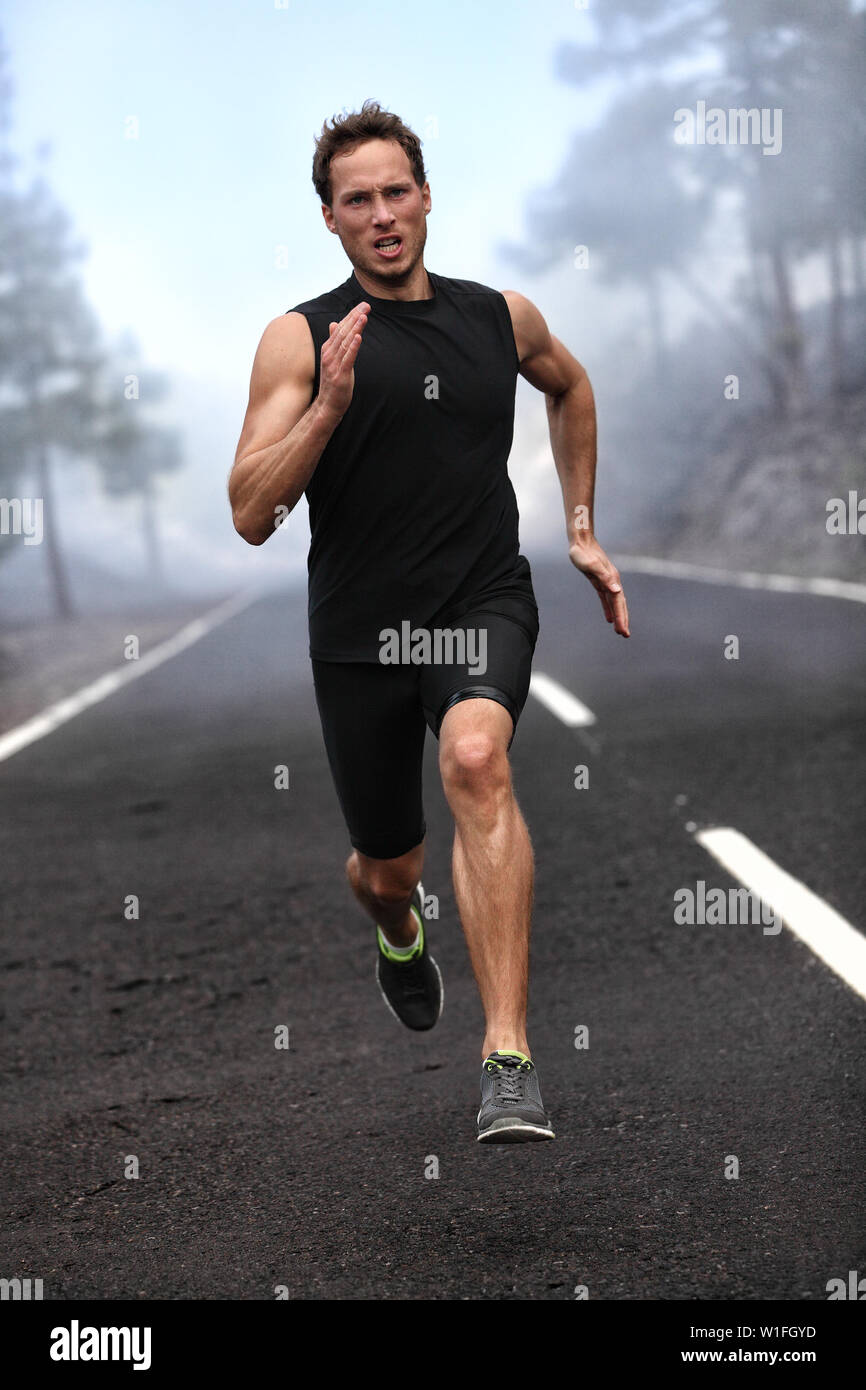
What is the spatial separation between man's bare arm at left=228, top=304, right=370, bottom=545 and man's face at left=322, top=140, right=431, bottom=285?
302mm

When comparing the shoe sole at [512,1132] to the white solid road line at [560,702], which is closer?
the shoe sole at [512,1132]

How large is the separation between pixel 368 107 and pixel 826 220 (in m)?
39.7

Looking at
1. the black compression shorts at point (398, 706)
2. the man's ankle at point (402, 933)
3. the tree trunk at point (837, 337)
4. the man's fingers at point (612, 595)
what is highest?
the tree trunk at point (837, 337)

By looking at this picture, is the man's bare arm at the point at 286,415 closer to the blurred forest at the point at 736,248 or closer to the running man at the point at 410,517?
the running man at the point at 410,517

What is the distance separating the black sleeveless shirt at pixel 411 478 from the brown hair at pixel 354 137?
12.5 inches

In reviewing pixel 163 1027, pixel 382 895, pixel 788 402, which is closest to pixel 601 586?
pixel 382 895

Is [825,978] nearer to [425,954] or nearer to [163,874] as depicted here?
[425,954]

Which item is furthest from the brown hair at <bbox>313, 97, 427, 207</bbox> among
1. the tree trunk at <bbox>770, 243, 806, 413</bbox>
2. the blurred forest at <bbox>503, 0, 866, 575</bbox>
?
the tree trunk at <bbox>770, 243, 806, 413</bbox>

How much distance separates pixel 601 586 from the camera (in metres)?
4.71

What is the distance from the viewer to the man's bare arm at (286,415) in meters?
3.95

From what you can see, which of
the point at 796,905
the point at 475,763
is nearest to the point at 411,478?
the point at 475,763

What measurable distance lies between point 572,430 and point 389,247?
0.91 metres

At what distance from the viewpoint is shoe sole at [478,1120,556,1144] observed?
365 cm

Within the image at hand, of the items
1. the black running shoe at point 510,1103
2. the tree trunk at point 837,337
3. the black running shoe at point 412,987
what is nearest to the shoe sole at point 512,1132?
the black running shoe at point 510,1103
